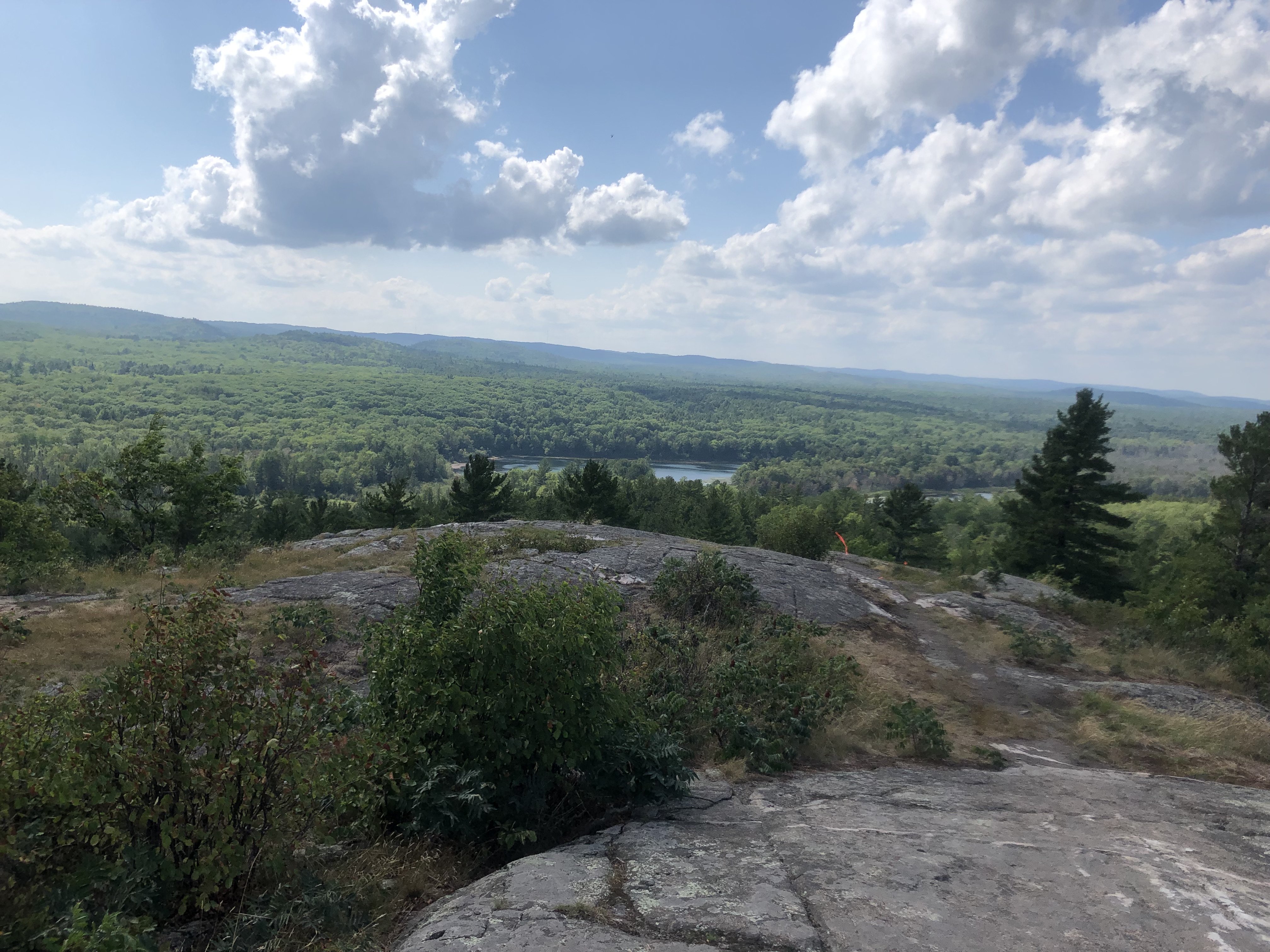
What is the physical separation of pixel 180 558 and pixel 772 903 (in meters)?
19.2

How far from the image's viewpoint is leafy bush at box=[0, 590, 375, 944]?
369 centimetres

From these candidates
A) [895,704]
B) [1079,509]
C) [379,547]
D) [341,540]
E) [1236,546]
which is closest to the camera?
[895,704]

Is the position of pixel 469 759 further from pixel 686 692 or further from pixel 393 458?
pixel 393 458

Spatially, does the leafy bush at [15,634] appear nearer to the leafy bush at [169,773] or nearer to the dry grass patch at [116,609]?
the dry grass patch at [116,609]

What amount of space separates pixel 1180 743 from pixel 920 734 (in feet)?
13.9

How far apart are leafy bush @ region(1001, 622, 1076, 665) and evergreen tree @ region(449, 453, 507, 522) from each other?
30.9 m

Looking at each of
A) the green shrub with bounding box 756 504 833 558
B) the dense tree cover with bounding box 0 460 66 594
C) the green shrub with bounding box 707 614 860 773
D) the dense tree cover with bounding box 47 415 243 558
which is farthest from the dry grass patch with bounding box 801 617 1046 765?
the dense tree cover with bounding box 47 415 243 558

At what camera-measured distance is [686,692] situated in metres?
9.22

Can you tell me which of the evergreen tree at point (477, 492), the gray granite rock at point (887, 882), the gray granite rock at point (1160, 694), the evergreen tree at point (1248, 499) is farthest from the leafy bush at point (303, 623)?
the evergreen tree at point (1248, 499)

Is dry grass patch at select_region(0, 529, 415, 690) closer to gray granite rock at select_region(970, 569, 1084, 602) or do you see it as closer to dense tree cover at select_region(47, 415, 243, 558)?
dense tree cover at select_region(47, 415, 243, 558)

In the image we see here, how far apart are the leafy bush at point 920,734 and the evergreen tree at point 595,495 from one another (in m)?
28.7

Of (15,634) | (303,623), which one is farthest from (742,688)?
(15,634)

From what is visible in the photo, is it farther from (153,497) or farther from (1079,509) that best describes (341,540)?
(1079,509)

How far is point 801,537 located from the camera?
29.3m
